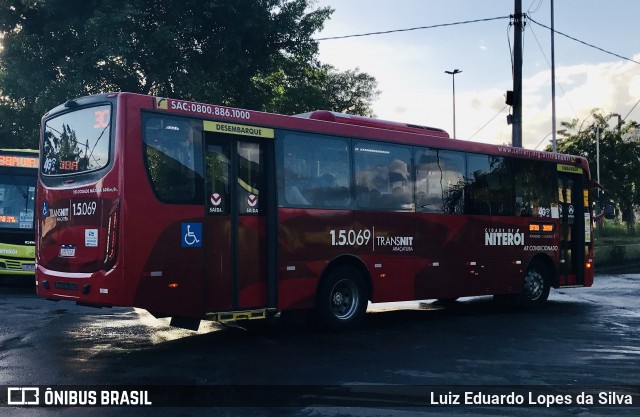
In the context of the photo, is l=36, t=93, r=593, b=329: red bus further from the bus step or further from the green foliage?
the green foliage

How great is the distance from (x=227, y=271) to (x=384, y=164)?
3606 mm

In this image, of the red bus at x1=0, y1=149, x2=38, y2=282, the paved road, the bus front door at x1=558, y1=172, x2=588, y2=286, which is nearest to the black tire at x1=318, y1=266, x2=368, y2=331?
the paved road

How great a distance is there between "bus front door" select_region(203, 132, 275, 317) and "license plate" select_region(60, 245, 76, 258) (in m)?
1.67

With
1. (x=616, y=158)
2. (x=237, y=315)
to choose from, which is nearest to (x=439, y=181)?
(x=237, y=315)

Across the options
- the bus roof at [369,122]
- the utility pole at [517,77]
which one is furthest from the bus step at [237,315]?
the utility pole at [517,77]

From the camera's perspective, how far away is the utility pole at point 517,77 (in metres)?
20.7

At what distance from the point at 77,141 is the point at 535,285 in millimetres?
9841

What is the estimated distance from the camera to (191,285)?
9.35m

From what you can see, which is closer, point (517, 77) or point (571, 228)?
point (571, 228)

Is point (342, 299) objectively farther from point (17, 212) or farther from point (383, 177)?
point (17, 212)

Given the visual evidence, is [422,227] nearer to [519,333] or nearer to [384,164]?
[384,164]

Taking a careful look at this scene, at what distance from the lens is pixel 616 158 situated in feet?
162

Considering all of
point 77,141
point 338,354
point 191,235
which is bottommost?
point 338,354

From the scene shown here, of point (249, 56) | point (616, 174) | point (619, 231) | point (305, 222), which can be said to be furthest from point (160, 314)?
point (616, 174)
